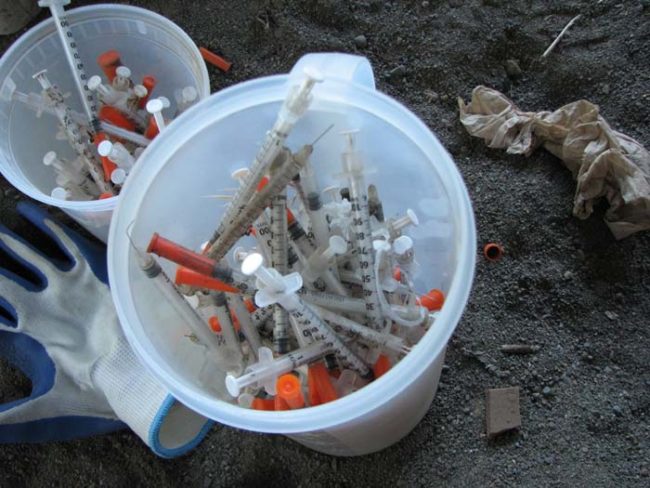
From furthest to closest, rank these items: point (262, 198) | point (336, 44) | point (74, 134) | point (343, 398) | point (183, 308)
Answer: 1. point (336, 44)
2. point (74, 134)
3. point (183, 308)
4. point (262, 198)
5. point (343, 398)

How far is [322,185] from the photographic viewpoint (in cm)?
118

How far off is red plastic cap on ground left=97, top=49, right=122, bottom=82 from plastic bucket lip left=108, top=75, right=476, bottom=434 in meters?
0.52

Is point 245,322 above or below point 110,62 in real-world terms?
below

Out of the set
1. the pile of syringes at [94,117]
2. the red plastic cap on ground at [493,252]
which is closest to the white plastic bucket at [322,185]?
the red plastic cap on ground at [493,252]

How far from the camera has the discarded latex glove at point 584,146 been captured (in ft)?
4.31

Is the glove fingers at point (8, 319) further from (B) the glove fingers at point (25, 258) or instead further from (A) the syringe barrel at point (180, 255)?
(A) the syringe barrel at point (180, 255)

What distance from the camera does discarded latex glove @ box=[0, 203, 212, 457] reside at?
134 centimetres

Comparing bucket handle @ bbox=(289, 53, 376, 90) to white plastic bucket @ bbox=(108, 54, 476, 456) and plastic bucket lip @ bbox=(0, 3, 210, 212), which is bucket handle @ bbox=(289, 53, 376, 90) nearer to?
white plastic bucket @ bbox=(108, 54, 476, 456)

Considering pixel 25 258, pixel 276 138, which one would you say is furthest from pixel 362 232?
pixel 25 258

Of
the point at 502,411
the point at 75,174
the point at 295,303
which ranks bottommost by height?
the point at 502,411

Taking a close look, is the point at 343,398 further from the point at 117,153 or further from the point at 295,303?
the point at 117,153

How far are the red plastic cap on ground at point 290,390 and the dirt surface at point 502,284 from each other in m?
0.36

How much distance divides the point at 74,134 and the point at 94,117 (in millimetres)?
57

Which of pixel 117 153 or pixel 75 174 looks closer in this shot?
pixel 117 153
